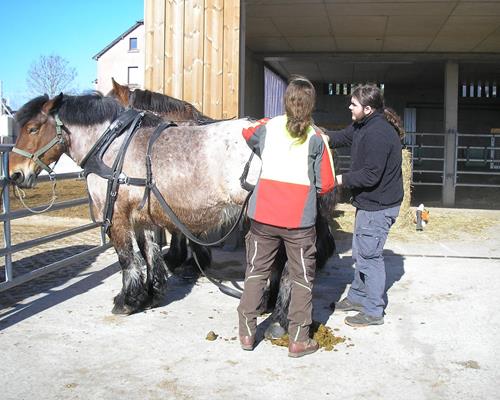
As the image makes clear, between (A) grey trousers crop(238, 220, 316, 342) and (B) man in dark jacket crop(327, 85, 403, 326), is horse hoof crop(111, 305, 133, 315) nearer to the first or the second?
(A) grey trousers crop(238, 220, 316, 342)

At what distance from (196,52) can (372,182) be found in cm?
370

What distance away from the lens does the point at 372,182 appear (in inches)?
150

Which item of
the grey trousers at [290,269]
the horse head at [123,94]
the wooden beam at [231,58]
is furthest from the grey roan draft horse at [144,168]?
the wooden beam at [231,58]

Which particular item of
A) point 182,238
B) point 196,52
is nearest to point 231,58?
point 196,52

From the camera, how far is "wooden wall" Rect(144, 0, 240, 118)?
21.7ft

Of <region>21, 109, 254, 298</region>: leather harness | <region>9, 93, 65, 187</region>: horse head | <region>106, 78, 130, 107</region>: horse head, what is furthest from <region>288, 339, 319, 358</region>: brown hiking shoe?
<region>106, 78, 130, 107</region>: horse head

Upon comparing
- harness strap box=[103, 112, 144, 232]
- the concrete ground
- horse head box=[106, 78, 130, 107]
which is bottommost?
the concrete ground

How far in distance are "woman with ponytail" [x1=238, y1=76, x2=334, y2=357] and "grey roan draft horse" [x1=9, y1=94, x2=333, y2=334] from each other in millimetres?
331

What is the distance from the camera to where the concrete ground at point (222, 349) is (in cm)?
305

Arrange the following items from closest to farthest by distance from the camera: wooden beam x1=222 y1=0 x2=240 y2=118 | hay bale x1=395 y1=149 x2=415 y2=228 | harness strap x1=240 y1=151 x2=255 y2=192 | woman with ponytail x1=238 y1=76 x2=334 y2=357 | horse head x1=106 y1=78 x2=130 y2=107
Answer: woman with ponytail x1=238 y1=76 x2=334 y2=357
harness strap x1=240 y1=151 x2=255 y2=192
horse head x1=106 y1=78 x2=130 y2=107
wooden beam x1=222 y1=0 x2=240 y2=118
hay bale x1=395 y1=149 x2=415 y2=228

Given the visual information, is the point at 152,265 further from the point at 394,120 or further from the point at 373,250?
the point at 394,120

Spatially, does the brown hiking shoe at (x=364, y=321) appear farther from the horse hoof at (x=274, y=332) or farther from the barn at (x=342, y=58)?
the barn at (x=342, y=58)

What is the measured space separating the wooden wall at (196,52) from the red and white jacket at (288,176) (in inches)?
133

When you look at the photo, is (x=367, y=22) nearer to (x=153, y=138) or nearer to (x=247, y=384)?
(x=153, y=138)
